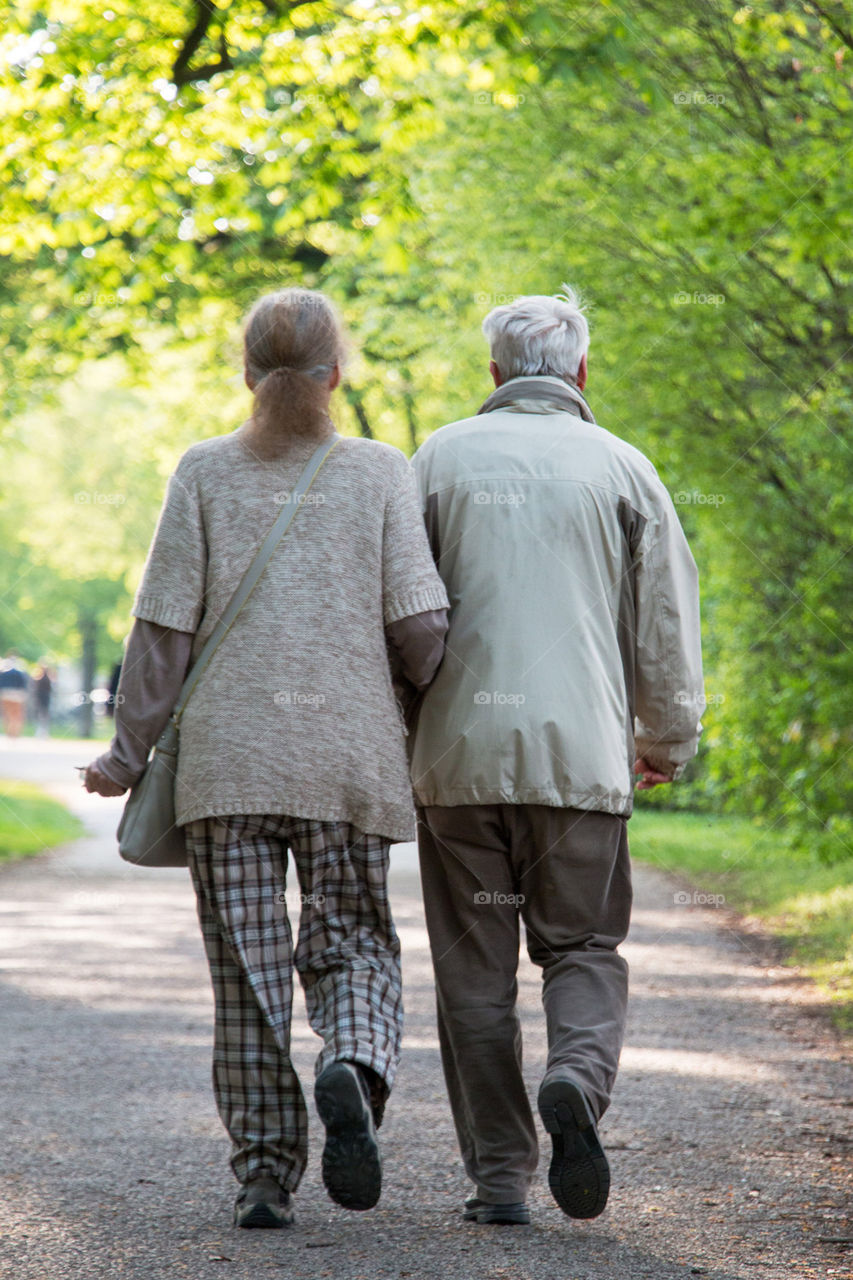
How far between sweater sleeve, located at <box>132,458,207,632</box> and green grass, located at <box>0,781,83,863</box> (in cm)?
931

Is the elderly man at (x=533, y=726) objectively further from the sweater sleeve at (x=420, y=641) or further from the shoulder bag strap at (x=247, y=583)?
the shoulder bag strap at (x=247, y=583)

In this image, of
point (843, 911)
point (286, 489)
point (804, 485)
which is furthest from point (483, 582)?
point (804, 485)

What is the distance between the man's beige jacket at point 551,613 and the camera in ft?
11.5

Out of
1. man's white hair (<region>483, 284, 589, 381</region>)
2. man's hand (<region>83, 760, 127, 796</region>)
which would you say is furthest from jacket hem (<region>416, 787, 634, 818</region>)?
man's white hair (<region>483, 284, 589, 381</region>)

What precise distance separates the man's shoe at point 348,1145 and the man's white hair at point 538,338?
5.75 feet

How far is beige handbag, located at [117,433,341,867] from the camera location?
3.43 metres

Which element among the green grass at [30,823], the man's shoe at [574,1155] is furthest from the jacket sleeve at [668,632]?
the green grass at [30,823]

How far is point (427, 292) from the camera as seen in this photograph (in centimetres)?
1908

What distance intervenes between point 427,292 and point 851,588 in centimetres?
1076

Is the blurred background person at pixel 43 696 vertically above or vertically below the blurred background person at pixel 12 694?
below

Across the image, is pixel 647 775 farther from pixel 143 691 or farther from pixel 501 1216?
pixel 143 691

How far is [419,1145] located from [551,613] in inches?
63.3

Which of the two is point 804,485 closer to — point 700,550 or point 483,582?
point 700,550

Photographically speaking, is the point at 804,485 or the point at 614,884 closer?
the point at 614,884
